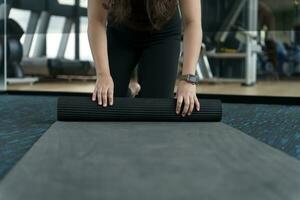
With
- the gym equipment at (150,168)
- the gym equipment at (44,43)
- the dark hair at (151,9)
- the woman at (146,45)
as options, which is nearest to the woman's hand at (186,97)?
the woman at (146,45)

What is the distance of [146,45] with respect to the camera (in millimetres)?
1863

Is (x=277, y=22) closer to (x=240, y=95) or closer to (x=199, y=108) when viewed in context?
(x=240, y=95)

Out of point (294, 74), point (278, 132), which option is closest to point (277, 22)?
point (294, 74)

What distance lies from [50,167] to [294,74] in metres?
4.91

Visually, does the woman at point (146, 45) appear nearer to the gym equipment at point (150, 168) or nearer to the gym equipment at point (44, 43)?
the gym equipment at point (150, 168)

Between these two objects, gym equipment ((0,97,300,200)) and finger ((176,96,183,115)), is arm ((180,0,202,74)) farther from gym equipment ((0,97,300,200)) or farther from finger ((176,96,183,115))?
gym equipment ((0,97,300,200))

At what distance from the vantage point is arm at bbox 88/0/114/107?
5.08 feet

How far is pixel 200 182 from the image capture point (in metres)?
0.78

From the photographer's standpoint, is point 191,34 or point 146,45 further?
point 146,45

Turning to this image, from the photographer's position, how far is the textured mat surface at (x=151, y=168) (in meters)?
0.72

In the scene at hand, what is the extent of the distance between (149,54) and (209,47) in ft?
10.7

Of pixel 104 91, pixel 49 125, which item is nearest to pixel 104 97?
pixel 104 91

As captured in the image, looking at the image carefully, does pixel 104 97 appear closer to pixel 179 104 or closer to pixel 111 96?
pixel 111 96

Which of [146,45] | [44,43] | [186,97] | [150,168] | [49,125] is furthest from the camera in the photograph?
[44,43]
